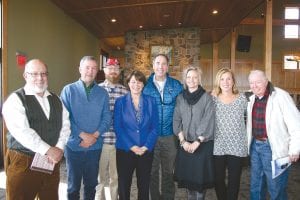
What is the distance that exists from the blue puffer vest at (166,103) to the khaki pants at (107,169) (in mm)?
611

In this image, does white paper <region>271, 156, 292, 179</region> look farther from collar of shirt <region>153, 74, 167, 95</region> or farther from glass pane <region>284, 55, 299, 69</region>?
glass pane <region>284, 55, 299, 69</region>

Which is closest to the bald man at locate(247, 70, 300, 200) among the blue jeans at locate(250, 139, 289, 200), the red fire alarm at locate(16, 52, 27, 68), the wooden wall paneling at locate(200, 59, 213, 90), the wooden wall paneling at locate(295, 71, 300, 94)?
the blue jeans at locate(250, 139, 289, 200)

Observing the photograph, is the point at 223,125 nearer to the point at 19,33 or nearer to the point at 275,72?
the point at 19,33

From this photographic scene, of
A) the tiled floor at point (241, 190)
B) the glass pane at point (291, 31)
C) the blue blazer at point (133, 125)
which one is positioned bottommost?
the tiled floor at point (241, 190)

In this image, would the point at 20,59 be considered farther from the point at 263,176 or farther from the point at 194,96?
the point at 263,176

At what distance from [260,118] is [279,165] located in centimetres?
43

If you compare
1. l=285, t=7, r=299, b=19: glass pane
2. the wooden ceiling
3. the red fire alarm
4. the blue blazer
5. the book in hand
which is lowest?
the book in hand

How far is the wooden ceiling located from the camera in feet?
23.1

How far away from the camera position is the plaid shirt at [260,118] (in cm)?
279

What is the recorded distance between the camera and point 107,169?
332 cm

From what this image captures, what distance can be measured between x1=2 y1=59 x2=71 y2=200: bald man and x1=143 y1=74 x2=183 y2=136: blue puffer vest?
1.02 metres

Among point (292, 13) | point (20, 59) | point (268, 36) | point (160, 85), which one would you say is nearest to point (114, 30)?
point (268, 36)

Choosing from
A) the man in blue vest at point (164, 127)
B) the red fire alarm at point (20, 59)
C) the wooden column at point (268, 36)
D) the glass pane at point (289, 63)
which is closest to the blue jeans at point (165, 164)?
the man in blue vest at point (164, 127)

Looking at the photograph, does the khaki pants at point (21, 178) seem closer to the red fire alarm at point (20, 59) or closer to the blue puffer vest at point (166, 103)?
the blue puffer vest at point (166, 103)
